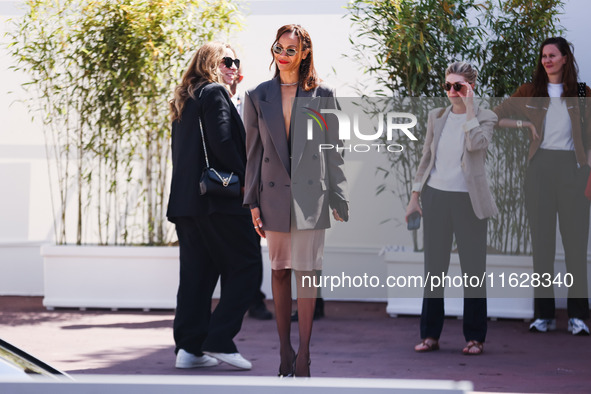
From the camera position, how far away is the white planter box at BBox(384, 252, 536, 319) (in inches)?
208

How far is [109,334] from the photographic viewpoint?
5027 millimetres

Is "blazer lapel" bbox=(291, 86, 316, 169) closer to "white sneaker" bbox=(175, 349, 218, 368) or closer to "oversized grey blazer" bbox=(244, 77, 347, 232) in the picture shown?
"oversized grey blazer" bbox=(244, 77, 347, 232)

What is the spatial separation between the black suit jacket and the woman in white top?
1697 mm

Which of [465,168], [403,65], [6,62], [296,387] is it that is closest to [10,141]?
[6,62]

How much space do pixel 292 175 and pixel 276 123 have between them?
21 centimetres

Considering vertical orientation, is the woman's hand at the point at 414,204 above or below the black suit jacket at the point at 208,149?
below

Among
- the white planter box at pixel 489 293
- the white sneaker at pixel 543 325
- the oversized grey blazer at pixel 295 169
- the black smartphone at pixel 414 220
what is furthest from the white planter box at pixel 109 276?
the oversized grey blazer at pixel 295 169

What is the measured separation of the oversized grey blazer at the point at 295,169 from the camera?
11.2ft

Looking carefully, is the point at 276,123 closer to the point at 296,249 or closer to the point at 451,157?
the point at 296,249

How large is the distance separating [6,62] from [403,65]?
2.96 metres

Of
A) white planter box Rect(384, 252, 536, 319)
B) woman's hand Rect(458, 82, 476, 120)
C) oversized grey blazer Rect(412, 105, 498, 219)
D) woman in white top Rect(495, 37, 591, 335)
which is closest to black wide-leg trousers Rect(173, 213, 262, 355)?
oversized grey blazer Rect(412, 105, 498, 219)

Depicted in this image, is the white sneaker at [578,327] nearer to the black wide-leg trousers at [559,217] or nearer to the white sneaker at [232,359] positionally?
the black wide-leg trousers at [559,217]

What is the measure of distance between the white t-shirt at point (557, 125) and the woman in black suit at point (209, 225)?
1.86 metres

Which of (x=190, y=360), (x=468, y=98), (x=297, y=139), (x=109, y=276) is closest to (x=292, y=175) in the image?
(x=297, y=139)
